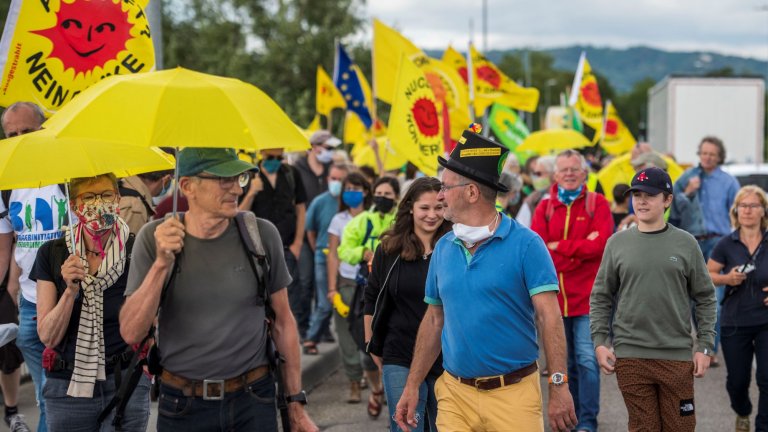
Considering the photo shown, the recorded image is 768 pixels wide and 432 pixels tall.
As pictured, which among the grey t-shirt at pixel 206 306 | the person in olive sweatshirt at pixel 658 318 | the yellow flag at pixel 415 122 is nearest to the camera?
the grey t-shirt at pixel 206 306

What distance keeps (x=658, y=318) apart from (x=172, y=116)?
3281 millimetres

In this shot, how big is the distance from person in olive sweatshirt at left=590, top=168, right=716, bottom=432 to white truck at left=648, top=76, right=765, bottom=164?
2638 cm

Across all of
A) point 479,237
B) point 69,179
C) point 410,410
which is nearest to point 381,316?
point 410,410

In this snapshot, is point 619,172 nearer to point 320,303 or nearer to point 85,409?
point 320,303

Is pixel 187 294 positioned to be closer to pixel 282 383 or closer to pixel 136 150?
pixel 282 383

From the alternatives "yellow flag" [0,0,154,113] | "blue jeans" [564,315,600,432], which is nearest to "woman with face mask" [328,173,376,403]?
"blue jeans" [564,315,600,432]

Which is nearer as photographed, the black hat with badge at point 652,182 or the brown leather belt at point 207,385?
the brown leather belt at point 207,385

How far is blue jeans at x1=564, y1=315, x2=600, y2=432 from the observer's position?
7.31 m

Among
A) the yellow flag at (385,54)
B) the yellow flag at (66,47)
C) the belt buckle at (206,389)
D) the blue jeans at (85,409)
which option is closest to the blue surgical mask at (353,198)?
the yellow flag at (66,47)

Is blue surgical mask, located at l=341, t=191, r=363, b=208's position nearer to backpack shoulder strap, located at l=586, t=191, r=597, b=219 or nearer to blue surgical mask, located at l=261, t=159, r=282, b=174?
blue surgical mask, located at l=261, t=159, r=282, b=174

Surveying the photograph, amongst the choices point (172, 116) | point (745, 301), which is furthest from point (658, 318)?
point (172, 116)

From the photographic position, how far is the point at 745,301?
7145 millimetres

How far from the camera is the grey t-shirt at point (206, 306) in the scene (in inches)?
158

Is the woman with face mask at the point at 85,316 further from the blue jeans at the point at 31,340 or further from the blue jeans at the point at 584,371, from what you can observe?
the blue jeans at the point at 584,371
